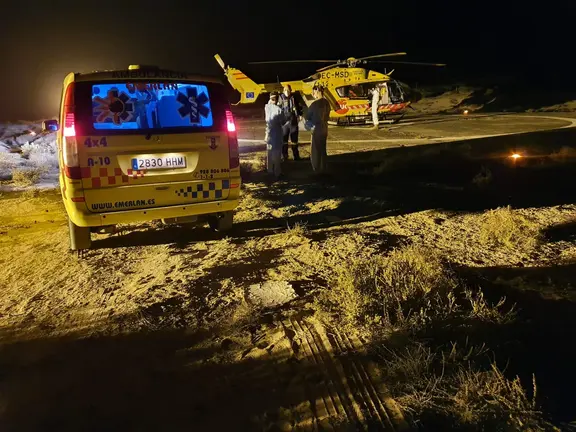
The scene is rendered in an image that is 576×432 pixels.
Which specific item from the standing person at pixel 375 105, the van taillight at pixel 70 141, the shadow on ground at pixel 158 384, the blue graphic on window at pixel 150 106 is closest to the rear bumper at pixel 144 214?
the van taillight at pixel 70 141

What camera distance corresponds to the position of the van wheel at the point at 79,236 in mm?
5434

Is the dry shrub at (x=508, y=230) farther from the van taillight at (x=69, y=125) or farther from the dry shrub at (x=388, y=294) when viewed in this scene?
the van taillight at (x=69, y=125)

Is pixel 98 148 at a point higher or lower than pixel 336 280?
higher

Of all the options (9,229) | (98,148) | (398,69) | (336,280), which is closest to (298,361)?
(336,280)

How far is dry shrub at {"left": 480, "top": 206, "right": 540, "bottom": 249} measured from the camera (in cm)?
556

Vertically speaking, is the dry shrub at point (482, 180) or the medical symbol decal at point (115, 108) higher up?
the medical symbol decal at point (115, 108)

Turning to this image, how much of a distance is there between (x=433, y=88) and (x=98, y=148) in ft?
126

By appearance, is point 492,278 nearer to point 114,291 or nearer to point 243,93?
point 114,291

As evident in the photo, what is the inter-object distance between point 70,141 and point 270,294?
97.7 inches

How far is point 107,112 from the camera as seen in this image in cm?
483

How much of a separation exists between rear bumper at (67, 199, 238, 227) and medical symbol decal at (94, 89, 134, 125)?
0.96 m

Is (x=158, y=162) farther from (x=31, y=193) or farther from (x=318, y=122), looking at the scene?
(x=31, y=193)

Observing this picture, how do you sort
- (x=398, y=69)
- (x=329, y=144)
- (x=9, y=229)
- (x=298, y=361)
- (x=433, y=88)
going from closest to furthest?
(x=298, y=361) → (x=9, y=229) → (x=329, y=144) → (x=433, y=88) → (x=398, y=69)

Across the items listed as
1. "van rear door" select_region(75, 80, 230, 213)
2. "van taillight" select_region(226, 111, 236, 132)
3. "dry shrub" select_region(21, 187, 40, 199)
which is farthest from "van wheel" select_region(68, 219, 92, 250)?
"dry shrub" select_region(21, 187, 40, 199)
